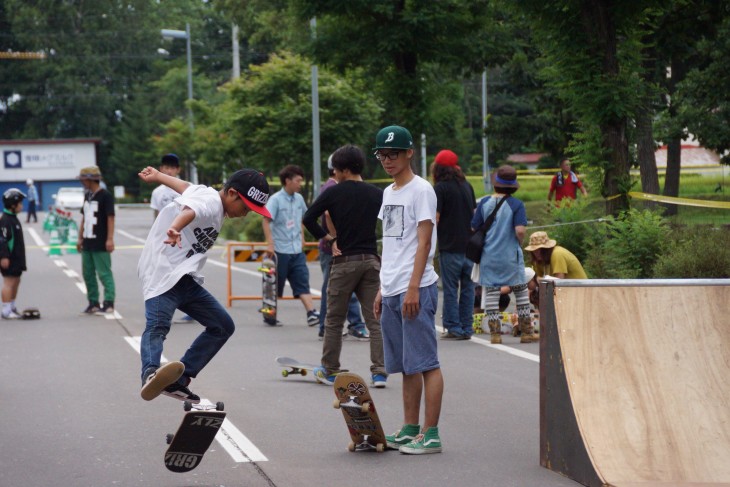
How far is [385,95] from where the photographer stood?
832 inches

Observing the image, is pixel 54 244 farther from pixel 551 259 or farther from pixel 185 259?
pixel 185 259

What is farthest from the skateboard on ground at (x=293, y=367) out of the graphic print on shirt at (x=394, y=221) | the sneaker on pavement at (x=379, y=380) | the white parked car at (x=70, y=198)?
the white parked car at (x=70, y=198)

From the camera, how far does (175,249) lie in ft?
21.6

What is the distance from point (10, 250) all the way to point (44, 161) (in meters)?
73.9

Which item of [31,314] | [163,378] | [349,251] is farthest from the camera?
[31,314]

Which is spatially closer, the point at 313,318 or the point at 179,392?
the point at 179,392

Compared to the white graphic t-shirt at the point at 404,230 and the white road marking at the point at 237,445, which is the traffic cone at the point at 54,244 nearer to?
the white road marking at the point at 237,445

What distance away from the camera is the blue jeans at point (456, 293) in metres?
12.1

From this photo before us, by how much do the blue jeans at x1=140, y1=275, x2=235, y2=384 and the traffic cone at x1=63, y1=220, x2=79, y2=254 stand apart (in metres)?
26.2

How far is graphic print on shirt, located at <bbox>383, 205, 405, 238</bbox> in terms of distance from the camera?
6766 millimetres

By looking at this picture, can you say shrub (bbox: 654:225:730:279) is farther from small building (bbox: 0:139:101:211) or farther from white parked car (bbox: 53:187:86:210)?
small building (bbox: 0:139:101:211)

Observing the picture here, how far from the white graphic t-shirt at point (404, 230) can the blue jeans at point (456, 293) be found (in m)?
5.24

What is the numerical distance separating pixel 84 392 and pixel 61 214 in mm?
25408

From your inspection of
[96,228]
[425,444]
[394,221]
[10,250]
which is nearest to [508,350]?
[425,444]
